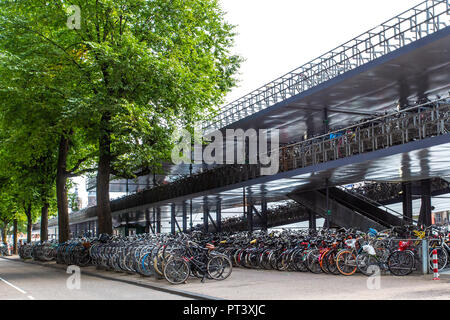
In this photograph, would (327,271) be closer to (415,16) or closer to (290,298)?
(290,298)

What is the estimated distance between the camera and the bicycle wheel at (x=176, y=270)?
13.5 m

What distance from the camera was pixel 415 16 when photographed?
19.3 meters

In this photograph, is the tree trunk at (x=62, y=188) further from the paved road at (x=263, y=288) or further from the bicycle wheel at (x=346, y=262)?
the bicycle wheel at (x=346, y=262)

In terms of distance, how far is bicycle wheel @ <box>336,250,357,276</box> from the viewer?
1408cm

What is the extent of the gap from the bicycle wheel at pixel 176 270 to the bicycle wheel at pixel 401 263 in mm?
5139

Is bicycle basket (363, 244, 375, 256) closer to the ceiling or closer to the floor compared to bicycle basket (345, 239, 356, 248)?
closer to the floor

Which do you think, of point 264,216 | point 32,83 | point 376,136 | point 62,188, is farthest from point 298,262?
point 264,216

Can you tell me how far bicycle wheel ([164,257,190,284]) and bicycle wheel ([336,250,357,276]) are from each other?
3953 mm

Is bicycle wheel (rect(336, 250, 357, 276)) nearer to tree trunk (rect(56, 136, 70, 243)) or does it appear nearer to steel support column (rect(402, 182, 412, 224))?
steel support column (rect(402, 182, 412, 224))

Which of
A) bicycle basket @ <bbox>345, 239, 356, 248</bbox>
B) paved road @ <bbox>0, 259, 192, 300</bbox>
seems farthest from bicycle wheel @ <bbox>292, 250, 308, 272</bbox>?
paved road @ <bbox>0, 259, 192, 300</bbox>

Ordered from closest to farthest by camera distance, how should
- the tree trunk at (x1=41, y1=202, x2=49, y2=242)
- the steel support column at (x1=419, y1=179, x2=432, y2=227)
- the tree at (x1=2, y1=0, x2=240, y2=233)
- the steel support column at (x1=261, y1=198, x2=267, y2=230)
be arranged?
the tree at (x1=2, y1=0, x2=240, y2=233) < the steel support column at (x1=419, y1=179, x2=432, y2=227) < the steel support column at (x1=261, y1=198, x2=267, y2=230) < the tree trunk at (x1=41, y1=202, x2=49, y2=242)

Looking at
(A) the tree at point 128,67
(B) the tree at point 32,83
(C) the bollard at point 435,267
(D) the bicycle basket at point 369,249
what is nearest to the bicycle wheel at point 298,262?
(D) the bicycle basket at point 369,249
